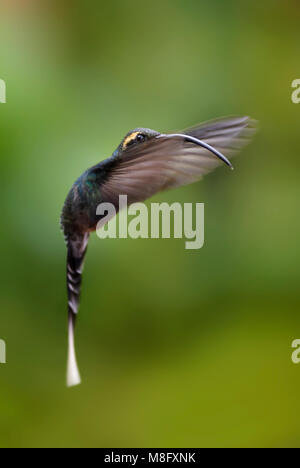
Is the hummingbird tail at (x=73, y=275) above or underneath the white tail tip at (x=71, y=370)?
above

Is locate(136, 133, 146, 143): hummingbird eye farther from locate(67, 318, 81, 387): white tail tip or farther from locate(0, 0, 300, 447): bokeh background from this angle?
locate(0, 0, 300, 447): bokeh background

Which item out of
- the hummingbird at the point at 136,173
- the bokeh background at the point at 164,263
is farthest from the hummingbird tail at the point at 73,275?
the bokeh background at the point at 164,263

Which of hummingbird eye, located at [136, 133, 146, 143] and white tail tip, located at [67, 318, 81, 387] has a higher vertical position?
hummingbird eye, located at [136, 133, 146, 143]

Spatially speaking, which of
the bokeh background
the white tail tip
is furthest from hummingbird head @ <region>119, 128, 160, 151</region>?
the bokeh background

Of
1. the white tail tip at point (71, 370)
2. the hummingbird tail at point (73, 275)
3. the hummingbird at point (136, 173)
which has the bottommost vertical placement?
the white tail tip at point (71, 370)

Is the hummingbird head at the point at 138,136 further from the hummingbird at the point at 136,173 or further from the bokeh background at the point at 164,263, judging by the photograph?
the bokeh background at the point at 164,263
